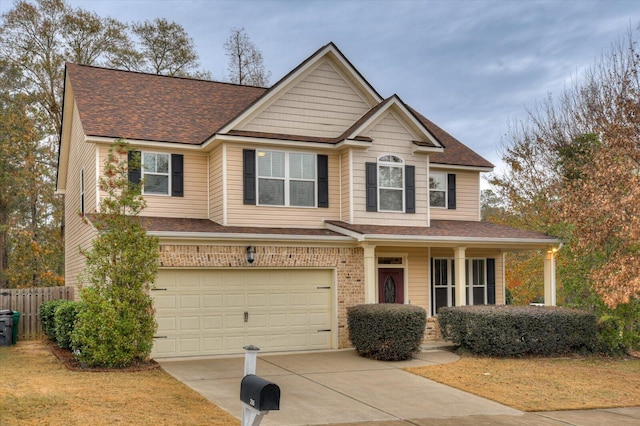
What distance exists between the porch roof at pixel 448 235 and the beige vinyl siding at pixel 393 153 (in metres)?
0.34

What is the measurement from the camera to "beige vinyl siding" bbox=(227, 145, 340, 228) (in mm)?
17797

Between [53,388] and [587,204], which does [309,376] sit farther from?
[587,204]

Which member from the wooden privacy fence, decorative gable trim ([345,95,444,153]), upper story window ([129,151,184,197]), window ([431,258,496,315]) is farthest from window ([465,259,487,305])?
the wooden privacy fence

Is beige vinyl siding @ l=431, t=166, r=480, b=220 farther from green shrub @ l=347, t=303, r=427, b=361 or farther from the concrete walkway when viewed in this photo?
the concrete walkway

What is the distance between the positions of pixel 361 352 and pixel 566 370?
4.56 m

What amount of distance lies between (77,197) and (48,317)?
4.52 m

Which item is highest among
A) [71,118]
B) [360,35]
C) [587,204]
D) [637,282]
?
[360,35]

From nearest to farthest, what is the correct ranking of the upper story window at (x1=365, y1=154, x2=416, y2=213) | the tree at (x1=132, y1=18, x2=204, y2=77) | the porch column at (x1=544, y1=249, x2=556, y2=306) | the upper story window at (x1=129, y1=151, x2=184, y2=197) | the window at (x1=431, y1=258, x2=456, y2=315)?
the upper story window at (x1=129, y1=151, x2=184, y2=197)
the upper story window at (x1=365, y1=154, x2=416, y2=213)
the porch column at (x1=544, y1=249, x2=556, y2=306)
the window at (x1=431, y1=258, x2=456, y2=315)
the tree at (x1=132, y1=18, x2=204, y2=77)

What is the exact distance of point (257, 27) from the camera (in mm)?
36344

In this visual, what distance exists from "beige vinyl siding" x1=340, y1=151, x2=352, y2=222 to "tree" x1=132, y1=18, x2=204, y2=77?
19.3m

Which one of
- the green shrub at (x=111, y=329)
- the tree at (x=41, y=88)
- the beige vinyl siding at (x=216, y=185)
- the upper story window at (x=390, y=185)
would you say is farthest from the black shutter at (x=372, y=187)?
the tree at (x=41, y=88)

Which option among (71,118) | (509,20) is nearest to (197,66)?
(71,118)

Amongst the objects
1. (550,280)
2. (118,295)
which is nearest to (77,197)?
(118,295)

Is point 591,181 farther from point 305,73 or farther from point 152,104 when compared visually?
point 152,104
